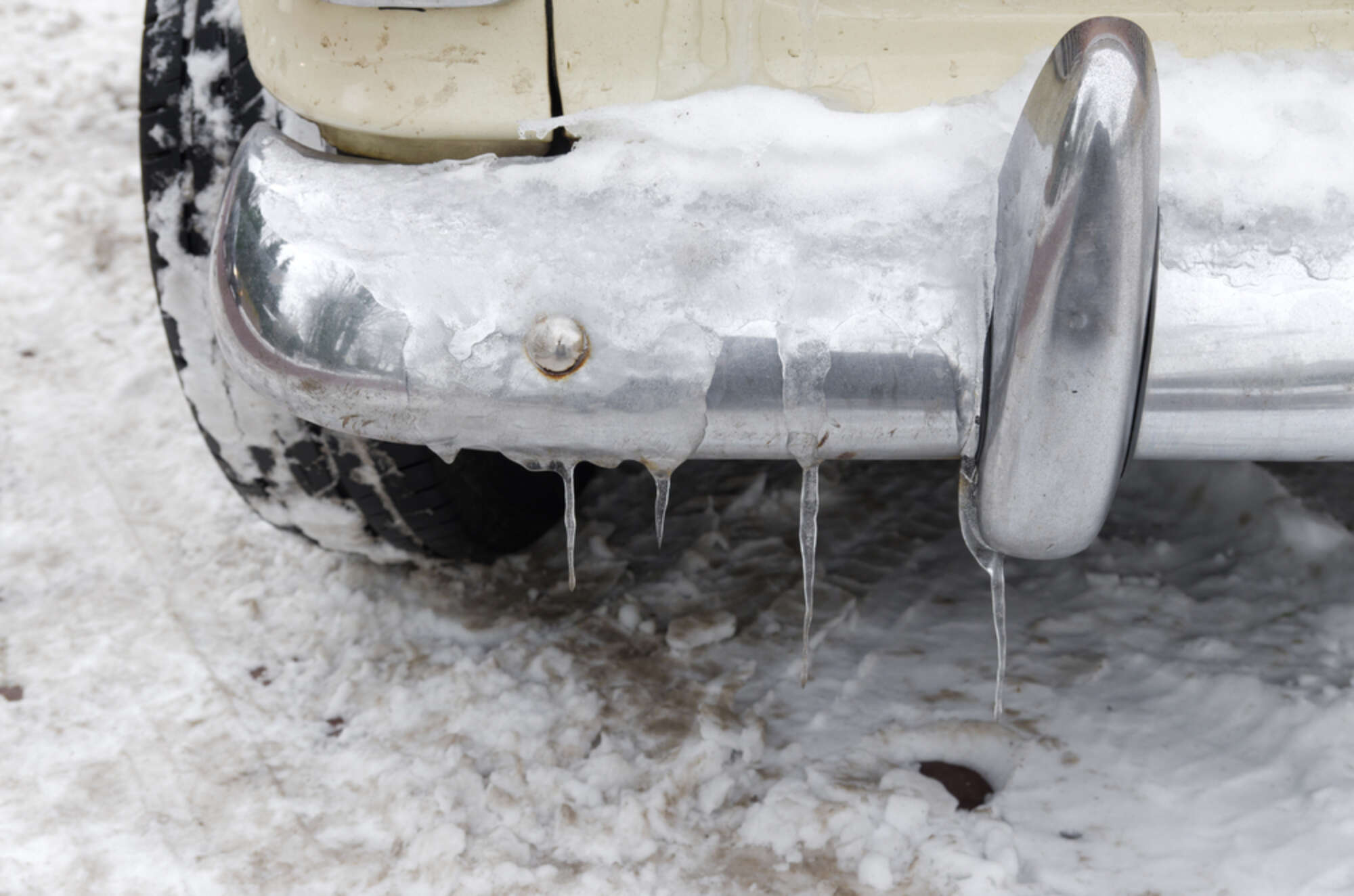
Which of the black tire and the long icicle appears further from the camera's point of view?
the black tire

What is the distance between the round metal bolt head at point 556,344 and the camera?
111cm

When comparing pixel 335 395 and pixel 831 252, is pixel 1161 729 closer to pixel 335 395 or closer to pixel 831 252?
pixel 831 252

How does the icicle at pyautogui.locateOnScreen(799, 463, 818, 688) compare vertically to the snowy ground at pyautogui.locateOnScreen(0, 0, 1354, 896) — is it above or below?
above

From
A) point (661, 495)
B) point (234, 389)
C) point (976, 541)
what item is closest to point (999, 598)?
point (976, 541)

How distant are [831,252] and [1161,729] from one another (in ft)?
3.05

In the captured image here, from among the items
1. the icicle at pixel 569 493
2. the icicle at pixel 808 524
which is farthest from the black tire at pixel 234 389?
the icicle at pixel 808 524

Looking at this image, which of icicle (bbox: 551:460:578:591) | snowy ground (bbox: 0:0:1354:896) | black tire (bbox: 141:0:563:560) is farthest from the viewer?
black tire (bbox: 141:0:563:560)

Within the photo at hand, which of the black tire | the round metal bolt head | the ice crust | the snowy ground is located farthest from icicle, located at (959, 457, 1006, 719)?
the black tire

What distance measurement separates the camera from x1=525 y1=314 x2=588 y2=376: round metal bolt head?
1.11 meters

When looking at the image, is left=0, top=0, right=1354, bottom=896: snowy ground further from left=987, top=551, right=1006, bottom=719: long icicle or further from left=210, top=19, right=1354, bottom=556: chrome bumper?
left=210, top=19, right=1354, bottom=556: chrome bumper

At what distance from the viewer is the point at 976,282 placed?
1104 millimetres

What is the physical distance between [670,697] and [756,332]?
80cm

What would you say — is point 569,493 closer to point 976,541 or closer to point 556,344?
point 556,344

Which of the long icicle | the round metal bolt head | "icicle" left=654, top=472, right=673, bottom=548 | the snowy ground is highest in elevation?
the round metal bolt head
